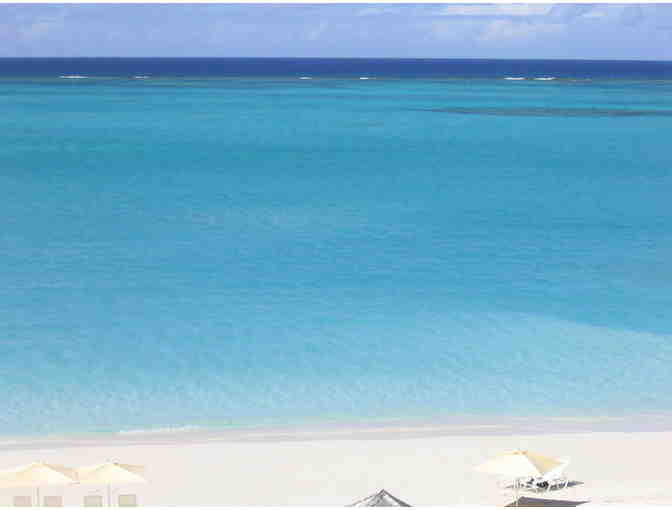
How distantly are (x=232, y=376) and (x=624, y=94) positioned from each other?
4641 centimetres

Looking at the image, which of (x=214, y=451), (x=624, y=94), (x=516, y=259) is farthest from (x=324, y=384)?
(x=624, y=94)

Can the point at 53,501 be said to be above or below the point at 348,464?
below

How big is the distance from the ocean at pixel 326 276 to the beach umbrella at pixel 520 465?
2638mm

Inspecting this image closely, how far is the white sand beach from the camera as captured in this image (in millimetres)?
8141

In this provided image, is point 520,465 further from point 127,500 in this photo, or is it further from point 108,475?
point 108,475

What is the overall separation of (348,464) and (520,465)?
6.38 ft

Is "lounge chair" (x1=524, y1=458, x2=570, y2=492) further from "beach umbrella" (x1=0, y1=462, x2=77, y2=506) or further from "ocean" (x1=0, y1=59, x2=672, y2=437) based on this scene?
"beach umbrella" (x1=0, y1=462, x2=77, y2=506)

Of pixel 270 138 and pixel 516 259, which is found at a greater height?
pixel 270 138

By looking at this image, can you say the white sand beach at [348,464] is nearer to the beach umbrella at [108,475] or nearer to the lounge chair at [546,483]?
the lounge chair at [546,483]

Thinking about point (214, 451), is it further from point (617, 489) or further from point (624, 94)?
point (624, 94)

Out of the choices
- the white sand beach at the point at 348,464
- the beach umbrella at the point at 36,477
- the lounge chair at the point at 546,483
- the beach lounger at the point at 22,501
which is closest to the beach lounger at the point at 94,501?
the beach umbrella at the point at 36,477

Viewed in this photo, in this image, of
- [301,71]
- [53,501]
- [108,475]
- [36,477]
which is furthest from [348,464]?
[301,71]

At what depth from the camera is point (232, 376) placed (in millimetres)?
11234

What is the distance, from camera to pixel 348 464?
347 inches
